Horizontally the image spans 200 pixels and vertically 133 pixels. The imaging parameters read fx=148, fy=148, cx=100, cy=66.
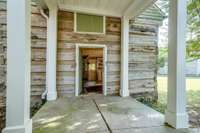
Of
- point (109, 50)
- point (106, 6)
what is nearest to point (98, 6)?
point (106, 6)

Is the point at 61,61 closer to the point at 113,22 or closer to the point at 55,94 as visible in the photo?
the point at 55,94

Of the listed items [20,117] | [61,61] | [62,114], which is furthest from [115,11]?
[20,117]

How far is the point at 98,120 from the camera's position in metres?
2.72

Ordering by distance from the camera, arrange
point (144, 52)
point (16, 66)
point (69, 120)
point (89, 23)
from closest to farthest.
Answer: point (16, 66) → point (69, 120) → point (89, 23) → point (144, 52)

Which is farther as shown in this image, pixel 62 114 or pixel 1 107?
pixel 1 107

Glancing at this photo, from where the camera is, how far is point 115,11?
4.77 m

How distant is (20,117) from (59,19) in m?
3.41

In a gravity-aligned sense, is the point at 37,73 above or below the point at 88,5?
below

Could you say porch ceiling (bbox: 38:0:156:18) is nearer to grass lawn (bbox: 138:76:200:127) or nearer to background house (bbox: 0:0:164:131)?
background house (bbox: 0:0:164:131)

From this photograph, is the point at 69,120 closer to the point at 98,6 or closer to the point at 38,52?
the point at 38,52

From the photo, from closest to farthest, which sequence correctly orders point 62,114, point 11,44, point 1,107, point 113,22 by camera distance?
point 11,44
point 62,114
point 1,107
point 113,22

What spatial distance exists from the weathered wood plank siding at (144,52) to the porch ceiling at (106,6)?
0.67 m

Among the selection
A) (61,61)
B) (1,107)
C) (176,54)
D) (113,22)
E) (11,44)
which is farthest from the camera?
(113,22)

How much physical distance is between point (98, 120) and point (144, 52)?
3490mm
